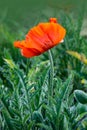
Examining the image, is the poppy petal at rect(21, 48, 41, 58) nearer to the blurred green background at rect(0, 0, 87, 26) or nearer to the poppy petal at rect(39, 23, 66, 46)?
the poppy petal at rect(39, 23, 66, 46)

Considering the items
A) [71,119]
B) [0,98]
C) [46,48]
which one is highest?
[46,48]

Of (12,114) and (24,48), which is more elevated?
(24,48)

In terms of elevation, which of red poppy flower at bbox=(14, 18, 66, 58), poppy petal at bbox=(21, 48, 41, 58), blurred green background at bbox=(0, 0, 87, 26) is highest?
blurred green background at bbox=(0, 0, 87, 26)

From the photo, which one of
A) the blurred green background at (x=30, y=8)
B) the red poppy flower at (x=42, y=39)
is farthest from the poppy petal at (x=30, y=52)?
the blurred green background at (x=30, y=8)

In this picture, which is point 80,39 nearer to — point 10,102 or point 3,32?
point 3,32

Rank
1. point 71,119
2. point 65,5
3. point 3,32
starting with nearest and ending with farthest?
point 71,119, point 3,32, point 65,5

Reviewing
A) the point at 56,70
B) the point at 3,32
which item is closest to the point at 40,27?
the point at 56,70

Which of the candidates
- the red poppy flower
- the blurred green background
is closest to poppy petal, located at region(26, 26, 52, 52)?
the red poppy flower

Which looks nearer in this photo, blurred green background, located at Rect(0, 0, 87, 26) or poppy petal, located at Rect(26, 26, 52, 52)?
poppy petal, located at Rect(26, 26, 52, 52)
